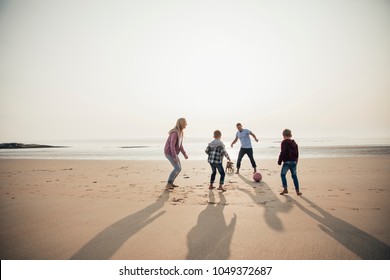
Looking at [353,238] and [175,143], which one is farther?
[175,143]

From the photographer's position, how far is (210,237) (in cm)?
355

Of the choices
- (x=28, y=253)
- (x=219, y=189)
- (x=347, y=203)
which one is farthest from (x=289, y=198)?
(x=28, y=253)

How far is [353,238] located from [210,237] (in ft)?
7.25

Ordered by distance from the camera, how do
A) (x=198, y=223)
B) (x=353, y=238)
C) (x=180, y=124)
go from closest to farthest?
(x=353, y=238) → (x=198, y=223) → (x=180, y=124)

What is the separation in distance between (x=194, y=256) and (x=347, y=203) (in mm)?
4392

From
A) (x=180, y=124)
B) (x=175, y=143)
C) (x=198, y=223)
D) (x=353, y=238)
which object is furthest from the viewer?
(x=180, y=124)

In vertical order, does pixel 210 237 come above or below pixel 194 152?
above

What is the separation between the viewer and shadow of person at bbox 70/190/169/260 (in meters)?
3.08

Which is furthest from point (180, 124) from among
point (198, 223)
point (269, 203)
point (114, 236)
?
point (114, 236)

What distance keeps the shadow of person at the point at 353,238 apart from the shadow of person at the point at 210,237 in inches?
64.0

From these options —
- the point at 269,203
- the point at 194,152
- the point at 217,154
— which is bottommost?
the point at 194,152

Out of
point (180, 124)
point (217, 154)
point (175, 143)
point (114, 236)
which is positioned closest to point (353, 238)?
point (114, 236)

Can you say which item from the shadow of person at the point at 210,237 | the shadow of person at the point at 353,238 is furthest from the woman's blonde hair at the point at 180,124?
the shadow of person at the point at 353,238

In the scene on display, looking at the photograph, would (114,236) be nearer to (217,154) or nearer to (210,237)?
(210,237)
